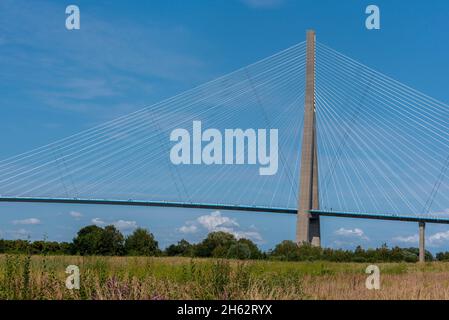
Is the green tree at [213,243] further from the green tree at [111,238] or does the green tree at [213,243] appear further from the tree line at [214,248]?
the green tree at [111,238]

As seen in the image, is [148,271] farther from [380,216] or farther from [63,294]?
[380,216]

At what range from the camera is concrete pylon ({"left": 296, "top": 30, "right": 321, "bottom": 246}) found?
49844 millimetres

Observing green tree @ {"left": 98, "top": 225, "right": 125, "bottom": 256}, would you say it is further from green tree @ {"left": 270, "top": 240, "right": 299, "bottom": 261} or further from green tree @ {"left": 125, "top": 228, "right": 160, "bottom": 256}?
green tree @ {"left": 270, "top": 240, "right": 299, "bottom": 261}

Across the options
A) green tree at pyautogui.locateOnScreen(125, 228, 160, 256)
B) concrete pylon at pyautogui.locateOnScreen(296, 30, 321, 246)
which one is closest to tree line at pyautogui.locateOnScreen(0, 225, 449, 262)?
green tree at pyautogui.locateOnScreen(125, 228, 160, 256)

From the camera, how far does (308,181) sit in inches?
1964

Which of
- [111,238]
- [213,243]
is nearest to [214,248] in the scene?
[213,243]

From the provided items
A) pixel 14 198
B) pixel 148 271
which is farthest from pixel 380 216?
pixel 148 271

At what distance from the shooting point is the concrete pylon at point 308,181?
49.8 metres

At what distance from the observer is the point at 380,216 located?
169ft

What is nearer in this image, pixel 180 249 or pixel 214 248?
pixel 214 248

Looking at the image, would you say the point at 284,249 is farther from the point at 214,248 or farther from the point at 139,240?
the point at 139,240

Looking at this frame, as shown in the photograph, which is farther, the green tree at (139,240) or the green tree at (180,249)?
the green tree at (180,249)

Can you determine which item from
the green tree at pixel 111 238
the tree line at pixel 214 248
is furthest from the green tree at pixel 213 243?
the green tree at pixel 111 238
